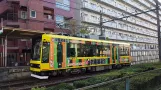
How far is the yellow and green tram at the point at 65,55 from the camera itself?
16.7m

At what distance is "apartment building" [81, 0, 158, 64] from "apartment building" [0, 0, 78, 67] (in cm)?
661

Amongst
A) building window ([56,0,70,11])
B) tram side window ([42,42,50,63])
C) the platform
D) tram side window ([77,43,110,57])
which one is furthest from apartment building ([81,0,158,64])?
tram side window ([42,42,50,63])

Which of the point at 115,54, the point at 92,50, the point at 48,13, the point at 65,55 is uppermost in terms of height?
the point at 48,13

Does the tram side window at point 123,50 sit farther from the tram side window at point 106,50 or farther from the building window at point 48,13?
the building window at point 48,13

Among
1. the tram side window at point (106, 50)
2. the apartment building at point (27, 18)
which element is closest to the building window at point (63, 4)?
the apartment building at point (27, 18)

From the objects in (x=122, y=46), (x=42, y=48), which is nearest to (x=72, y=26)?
(x=122, y=46)

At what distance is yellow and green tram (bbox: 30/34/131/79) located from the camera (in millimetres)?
16719

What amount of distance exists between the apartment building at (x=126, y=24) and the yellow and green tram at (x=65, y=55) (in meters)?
10.1

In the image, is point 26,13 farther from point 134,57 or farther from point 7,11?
point 134,57

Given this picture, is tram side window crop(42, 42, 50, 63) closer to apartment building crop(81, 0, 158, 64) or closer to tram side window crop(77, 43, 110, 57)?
tram side window crop(77, 43, 110, 57)

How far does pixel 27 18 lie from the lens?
34.0 metres

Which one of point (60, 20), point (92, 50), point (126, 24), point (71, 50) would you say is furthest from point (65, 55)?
point (126, 24)

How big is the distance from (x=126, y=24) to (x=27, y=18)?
130 ft

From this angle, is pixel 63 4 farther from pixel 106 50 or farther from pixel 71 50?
pixel 71 50
